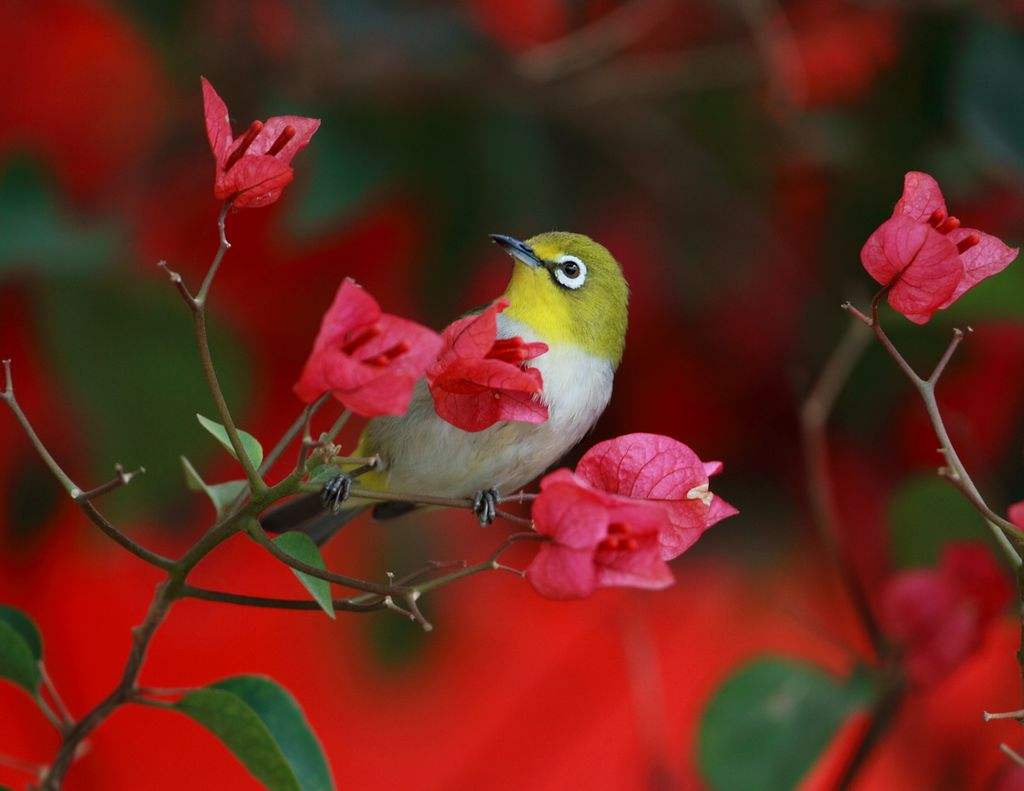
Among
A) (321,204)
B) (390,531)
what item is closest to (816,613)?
(390,531)

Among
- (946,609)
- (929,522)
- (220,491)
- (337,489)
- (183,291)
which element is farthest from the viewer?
(929,522)

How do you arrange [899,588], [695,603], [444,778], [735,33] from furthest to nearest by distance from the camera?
[444,778], [695,603], [735,33], [899,588]

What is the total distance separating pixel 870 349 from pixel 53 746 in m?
0.94

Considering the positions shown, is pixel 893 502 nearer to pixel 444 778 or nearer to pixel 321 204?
pixel 321 204

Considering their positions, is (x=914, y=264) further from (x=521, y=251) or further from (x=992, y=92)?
(x=992, y=92)

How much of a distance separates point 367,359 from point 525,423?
307mm

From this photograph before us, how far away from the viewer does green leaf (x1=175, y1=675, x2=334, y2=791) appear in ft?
1.72

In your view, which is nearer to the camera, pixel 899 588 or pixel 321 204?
pixel 899 588

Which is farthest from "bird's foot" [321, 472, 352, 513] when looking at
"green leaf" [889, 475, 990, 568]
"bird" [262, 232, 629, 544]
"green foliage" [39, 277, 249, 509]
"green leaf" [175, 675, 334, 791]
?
"green leaf" [889, 475, 990, 568]

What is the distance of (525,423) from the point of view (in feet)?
2.47

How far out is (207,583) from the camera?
4.28 ft

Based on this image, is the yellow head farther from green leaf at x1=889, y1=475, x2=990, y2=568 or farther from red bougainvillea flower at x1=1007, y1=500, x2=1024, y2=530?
red bougainvillea flower at x1=1007, y1=500, x2=1024, y2=530

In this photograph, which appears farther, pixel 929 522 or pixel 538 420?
pixel 929 522

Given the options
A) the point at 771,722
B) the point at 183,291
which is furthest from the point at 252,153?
the point at 771,722
